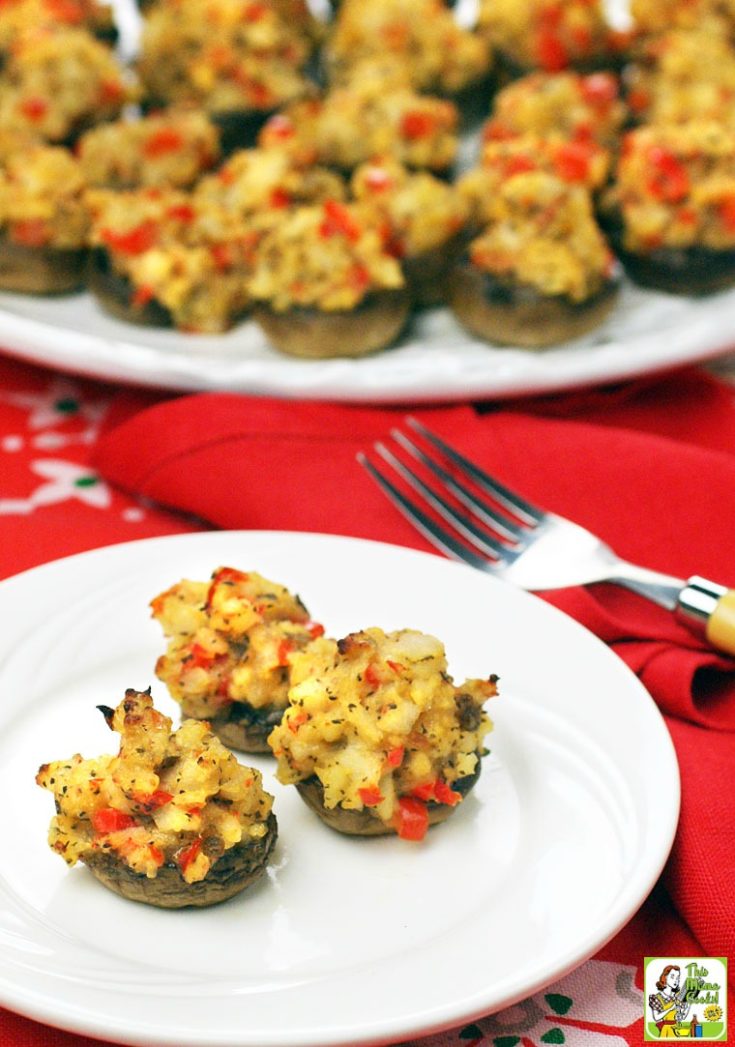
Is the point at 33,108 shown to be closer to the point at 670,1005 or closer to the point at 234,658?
the point at 234,658

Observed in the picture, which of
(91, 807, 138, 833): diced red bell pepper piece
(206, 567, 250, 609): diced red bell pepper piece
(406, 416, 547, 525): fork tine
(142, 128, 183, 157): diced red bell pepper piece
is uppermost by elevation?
(142, 128, 183, 157): diced red bell pepper piece

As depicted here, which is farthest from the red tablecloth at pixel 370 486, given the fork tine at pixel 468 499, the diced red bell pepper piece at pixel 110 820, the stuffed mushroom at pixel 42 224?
the diced red bell pepper piece at pixel 110 820

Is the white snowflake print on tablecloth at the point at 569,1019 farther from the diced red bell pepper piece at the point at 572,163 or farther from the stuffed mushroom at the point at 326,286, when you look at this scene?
the diced red bell pepper piece at the point at 572,163

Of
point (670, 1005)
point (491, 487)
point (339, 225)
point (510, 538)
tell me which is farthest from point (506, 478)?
point (670, 1005)

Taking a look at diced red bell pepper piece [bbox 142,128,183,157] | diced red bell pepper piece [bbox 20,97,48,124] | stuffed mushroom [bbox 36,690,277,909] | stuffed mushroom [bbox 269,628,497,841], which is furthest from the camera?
diced red bell pepper piece [bbox 20,97,48,124]

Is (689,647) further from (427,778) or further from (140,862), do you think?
(140,862)

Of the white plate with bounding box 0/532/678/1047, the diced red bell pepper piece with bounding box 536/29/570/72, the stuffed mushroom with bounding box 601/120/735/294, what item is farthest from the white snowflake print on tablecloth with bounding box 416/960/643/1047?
the diced red bell pepper piece with bounding box 536/29/570/72

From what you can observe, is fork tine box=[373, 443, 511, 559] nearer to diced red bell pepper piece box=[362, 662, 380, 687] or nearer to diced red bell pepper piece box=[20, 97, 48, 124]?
diced red bell pepper piece box=[362, 662, 380, 687]
